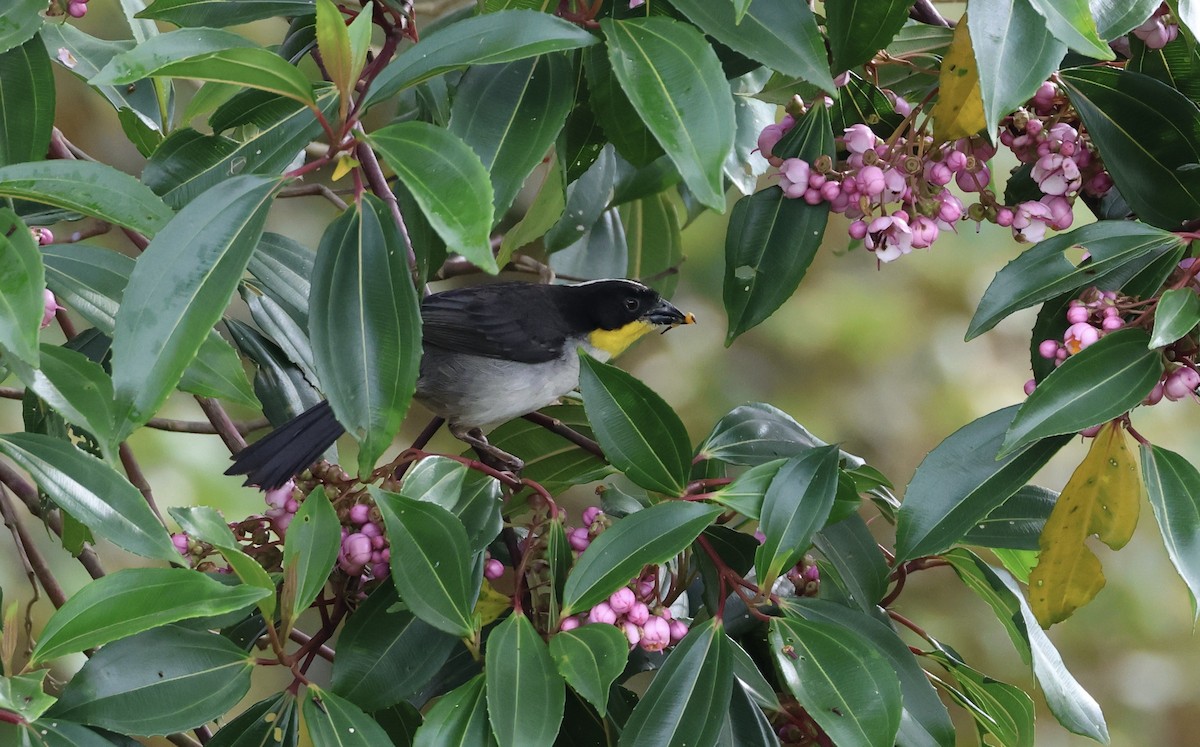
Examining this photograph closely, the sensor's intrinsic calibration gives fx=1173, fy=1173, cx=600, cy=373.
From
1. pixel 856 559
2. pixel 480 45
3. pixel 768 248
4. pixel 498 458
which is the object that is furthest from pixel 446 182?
pixel 498 458

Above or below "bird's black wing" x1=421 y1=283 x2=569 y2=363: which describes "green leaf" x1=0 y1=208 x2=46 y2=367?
above

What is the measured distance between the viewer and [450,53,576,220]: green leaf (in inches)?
49.2

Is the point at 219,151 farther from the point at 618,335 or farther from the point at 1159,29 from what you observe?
the point at 618,335

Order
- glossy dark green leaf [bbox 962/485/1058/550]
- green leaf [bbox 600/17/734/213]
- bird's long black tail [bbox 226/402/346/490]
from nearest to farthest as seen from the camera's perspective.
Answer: green leaf [bbox 600/17/734/213], glossy dark green leaf [bbox 962/485/1058/550], bird's long black tail [bbox 226/402/346/490]

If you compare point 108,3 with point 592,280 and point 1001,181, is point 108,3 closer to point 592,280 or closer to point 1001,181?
point 592,280

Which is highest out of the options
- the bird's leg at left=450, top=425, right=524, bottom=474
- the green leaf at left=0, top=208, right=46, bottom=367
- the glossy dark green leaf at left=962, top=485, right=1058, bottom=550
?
the green leaf at left=0, top=208, right=46, bottom=367

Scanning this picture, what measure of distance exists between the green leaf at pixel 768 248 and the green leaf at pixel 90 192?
78cm

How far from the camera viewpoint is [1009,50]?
1128 mm

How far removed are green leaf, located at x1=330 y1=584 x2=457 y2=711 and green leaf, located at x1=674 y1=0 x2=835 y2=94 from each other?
747 millimetres

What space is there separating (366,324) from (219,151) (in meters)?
0.40

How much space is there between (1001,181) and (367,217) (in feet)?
10.1

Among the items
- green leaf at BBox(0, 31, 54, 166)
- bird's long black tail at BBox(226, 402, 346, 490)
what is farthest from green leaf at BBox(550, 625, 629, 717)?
green leaf at BBox(0, 31, 54, 166)

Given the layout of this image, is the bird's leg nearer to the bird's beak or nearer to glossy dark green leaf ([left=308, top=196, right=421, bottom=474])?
the bird's beak

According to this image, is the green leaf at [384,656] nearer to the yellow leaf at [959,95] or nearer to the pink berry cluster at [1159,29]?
the yellow leaf at [959,95]
